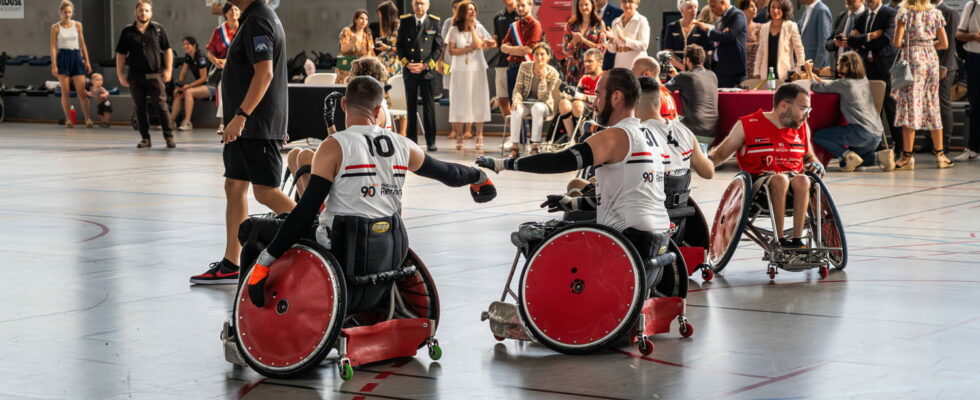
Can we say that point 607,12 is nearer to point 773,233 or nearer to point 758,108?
point 758,108

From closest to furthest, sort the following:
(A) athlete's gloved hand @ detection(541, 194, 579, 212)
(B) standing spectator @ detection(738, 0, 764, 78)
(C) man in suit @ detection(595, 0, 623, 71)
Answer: (A) athlete's gloved hand @ detection(541, 194, 579, 212) → (B) standing spectator @ detection(738, 0, 764, 78) → (C) man in suit @ detection(595, 0, 623, 71)

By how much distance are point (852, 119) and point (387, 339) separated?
34.6 feet

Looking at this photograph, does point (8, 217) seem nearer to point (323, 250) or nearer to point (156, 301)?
point (156, 301)

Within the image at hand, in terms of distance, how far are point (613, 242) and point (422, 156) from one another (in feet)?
2.93

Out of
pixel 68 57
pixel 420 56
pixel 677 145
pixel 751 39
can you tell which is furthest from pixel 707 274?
pixel 68 57

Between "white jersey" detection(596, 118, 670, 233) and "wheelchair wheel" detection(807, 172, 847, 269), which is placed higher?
"white jersey" detection(596, 118, 670, 233)

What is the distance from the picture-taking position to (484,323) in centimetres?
622

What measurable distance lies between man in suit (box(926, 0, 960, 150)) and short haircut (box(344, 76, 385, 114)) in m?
12.0

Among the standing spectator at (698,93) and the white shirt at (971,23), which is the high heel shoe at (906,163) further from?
the standing spectator at (698,93)

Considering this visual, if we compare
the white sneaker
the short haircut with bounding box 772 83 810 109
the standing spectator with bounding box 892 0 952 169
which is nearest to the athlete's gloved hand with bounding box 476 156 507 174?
the short haircut with bounding box 772 83 810 109

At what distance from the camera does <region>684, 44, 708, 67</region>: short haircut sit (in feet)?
49.6

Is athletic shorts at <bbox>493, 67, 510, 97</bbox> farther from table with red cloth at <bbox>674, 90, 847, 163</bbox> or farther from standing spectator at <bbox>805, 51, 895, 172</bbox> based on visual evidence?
standing spectator at <bbox>805, 51, 895, 172</bbox>

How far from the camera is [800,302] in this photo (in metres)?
6.86

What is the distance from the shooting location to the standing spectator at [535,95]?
1683cm
